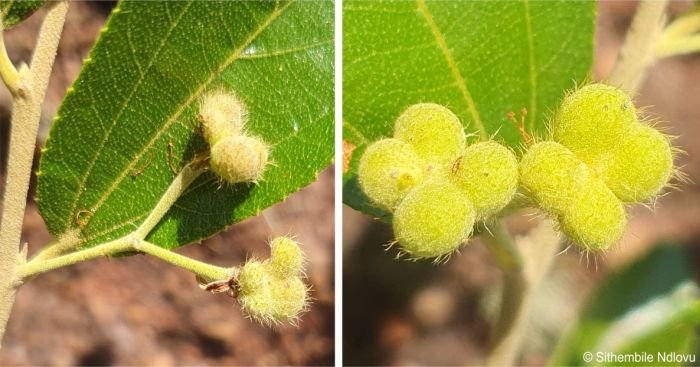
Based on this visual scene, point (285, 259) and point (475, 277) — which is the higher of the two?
point (285, 259)

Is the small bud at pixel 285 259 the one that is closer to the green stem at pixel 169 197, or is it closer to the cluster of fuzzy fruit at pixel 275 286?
the cluster of fuzzy fruit at pixel 275 286

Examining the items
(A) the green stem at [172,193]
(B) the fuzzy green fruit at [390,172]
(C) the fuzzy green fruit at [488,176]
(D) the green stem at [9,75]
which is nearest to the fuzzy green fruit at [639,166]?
(C) the fuzzy green fruit at [488,176]

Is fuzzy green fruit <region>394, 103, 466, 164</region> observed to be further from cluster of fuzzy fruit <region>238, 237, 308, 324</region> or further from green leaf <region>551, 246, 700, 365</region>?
green leaf <region>551, 246, 700, 365</region>

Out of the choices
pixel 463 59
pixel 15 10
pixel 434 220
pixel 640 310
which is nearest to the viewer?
pixel 434 220

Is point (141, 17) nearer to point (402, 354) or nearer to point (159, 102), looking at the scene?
point (159, 102)

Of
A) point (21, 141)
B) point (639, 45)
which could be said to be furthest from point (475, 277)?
point (21, 141)

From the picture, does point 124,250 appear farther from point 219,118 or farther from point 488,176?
point 488,176
